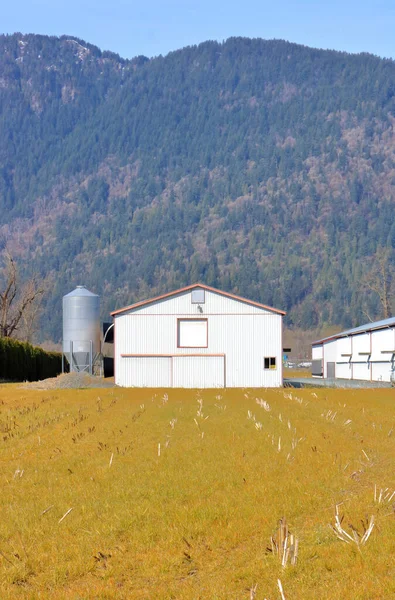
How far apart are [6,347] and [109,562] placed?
58965mm

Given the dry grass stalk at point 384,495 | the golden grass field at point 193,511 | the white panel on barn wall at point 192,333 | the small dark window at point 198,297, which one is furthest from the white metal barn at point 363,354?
the dry grass stalk at point 384,495

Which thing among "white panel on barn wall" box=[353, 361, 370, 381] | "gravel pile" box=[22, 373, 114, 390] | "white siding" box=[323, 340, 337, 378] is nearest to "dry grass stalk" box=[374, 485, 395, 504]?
"gravel pile" box=[22, 373, 114, 390]

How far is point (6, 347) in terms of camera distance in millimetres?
67688

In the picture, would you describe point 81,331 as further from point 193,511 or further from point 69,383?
point 193,511

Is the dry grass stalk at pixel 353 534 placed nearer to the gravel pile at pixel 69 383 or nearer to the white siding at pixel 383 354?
the gravel pile at pixel 69 383

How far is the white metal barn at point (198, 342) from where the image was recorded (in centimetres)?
5944

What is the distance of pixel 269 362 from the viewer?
59.6m

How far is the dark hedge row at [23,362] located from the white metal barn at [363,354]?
96.4ft

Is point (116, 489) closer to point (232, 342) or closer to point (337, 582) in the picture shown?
point (337, 582)

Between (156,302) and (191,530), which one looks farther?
(156,302)

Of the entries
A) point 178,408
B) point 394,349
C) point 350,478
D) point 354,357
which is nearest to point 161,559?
point 350,478

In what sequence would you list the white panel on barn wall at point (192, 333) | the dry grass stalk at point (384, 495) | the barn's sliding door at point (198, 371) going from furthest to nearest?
1. the white panel on barn wall at point (192, 333)
2. the barn's sliding door at point (198, 371)
3. the dry grass stalk at point (384, 495)

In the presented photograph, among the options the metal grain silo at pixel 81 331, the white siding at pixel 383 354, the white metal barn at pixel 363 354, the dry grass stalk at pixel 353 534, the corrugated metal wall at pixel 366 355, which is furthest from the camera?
the metal grain silo at pixel 81 331

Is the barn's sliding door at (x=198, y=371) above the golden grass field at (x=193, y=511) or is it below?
above
